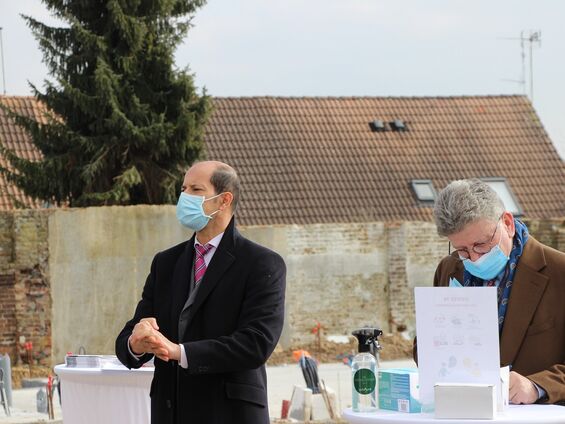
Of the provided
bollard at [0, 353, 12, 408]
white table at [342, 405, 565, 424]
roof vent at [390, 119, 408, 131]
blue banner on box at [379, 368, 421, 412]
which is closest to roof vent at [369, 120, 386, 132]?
roof vent at [390, 119, 408, 131]

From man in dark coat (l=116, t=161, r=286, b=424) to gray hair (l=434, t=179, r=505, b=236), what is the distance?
111 centimetres

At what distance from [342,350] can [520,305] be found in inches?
630

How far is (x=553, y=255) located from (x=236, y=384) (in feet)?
5.13

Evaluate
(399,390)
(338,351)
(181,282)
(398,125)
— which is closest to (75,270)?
(338,351)

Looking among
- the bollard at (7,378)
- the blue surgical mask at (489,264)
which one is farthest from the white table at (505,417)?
the bollard at (7,378)

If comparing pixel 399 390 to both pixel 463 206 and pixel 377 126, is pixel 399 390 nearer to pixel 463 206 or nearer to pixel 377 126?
pixel 463 206

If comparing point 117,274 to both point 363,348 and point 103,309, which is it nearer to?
point 103,309

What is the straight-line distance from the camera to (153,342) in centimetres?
569

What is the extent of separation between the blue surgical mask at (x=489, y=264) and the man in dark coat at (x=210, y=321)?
1.07m

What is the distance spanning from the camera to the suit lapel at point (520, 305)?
5.16 metres

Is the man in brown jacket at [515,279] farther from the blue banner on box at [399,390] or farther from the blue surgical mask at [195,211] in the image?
the blue surgical mask at [195,211]

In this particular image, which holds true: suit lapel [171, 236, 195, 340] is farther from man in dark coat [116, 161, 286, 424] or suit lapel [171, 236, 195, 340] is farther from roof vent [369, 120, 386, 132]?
roof vent [369, 120, 386, 132]

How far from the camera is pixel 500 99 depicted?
34750mm

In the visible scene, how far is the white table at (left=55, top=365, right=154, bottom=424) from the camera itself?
7180 mm
